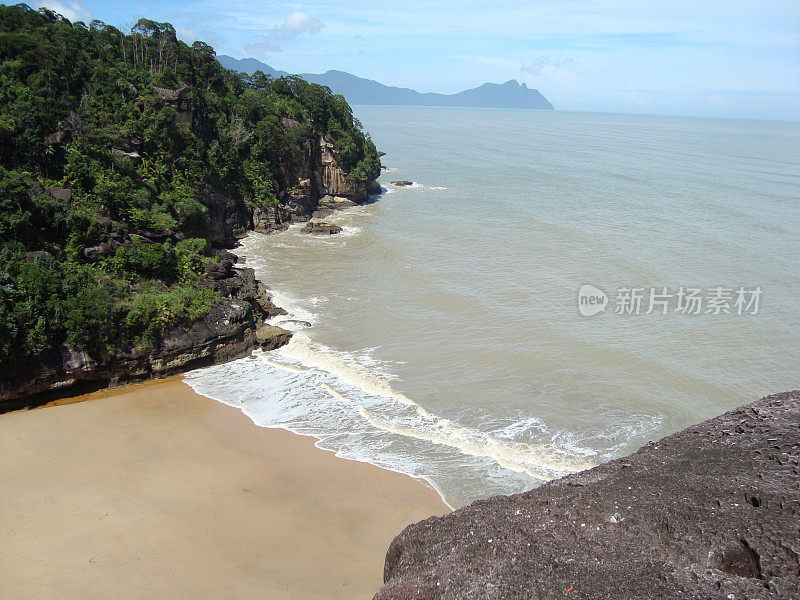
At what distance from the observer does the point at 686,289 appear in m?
27.2

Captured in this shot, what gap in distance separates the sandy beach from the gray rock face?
3.97 metres

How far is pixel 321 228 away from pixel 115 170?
13.9 m

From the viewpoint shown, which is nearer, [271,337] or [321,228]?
[271,337]

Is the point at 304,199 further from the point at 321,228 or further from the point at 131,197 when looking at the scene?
the point at 131,197

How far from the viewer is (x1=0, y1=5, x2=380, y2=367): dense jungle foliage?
701 inches

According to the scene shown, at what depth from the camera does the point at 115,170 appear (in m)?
26.3

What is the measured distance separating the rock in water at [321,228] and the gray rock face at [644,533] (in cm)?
3059

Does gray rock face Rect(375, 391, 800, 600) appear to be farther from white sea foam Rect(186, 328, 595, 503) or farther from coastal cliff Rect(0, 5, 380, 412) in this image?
coastal cliff Rect(0, 5, 380, 412)

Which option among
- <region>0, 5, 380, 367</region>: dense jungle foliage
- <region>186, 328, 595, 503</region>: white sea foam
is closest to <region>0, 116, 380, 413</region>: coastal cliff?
<region>0, 5, 380, 367</region>: dense jungle foliage

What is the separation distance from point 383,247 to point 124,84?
17215mm

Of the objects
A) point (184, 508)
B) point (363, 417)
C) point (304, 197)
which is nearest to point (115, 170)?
point (304, 197)

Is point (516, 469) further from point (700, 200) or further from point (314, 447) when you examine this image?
point (700, 200)

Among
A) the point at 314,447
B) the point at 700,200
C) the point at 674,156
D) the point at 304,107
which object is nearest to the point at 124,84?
the point at 304,107

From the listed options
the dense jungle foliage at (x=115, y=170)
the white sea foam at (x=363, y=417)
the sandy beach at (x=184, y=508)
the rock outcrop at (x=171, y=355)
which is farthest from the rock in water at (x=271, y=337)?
the sandy beach at (x=184, y=508)
